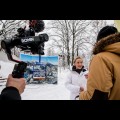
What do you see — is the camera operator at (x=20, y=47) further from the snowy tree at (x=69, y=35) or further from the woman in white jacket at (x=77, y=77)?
the snowy tree at (x=69, y=35)

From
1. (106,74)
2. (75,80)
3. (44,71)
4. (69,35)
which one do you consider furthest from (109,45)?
(69,35)

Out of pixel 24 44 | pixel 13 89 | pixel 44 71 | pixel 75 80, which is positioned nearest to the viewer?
pixel 13 89

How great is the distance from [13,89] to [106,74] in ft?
2.12

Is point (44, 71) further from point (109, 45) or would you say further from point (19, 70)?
point (19, 70)

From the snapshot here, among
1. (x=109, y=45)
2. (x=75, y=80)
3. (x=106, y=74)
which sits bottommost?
(x=75, y=80)

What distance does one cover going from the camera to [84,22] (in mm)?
12969

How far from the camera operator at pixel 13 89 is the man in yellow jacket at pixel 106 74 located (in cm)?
54

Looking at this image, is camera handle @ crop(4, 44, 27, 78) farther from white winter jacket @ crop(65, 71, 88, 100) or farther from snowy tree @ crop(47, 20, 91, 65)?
snowy tree @ crop(47, 20, 91, 65)

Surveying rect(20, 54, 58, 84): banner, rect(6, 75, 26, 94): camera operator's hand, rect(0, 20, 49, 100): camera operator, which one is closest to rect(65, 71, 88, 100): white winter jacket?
rect(0, 20, 49, 100): camera operator

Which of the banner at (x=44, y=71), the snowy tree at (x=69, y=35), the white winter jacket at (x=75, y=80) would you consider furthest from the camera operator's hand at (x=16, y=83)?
the snowy tree at (x=69, y=35)

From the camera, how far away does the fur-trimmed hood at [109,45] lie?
1.56 meters

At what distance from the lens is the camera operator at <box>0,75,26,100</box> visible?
1066 millimetres

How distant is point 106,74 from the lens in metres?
1.50
